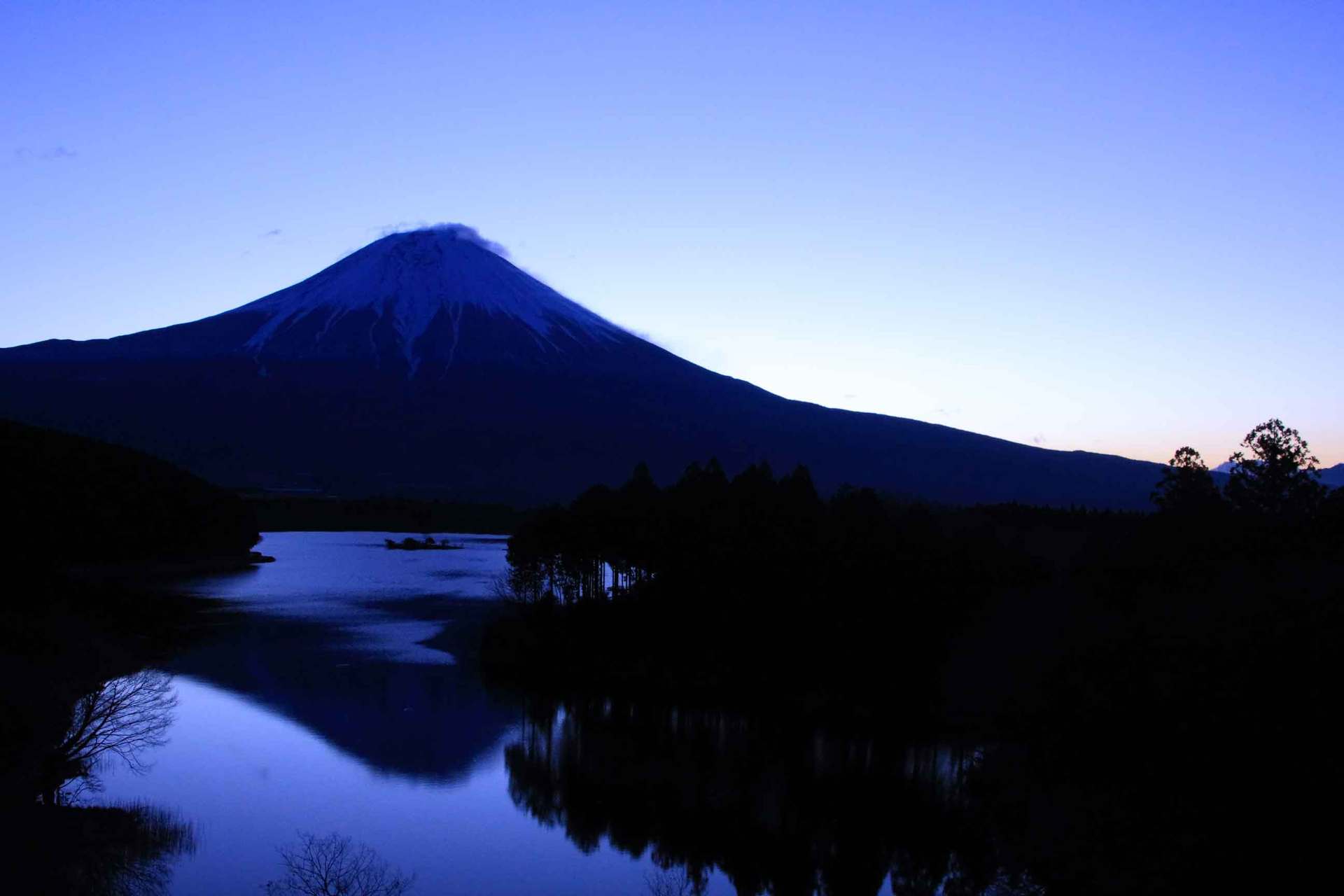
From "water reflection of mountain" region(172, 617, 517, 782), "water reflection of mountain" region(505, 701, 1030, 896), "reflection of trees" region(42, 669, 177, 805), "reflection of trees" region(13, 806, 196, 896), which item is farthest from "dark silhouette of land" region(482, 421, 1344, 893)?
"reflection of trees" region(42, 669, 177, 805)

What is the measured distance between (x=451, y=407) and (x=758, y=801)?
310 feet

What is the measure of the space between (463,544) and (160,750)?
148 ft

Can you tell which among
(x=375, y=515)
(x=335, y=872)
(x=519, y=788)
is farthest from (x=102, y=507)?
(x=375, y=515)

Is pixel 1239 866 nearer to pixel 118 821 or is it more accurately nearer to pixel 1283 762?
pixel 1283 762

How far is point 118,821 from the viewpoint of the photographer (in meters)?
12.3

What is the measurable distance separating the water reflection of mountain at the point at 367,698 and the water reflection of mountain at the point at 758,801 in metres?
0.89

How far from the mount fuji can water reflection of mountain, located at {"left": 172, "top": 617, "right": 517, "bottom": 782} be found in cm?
6273

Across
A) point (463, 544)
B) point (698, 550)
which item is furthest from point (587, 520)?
point (463, 544)

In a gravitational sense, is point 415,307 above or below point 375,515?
above

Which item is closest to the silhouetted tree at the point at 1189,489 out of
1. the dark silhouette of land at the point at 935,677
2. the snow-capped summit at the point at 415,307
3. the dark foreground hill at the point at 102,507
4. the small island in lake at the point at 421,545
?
the dark silhouette of land at the point at 935,677

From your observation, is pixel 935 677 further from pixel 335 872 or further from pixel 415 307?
pixel 415 307

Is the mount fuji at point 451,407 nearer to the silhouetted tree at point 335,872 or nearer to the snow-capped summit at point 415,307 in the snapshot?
the snow-capped summit at point 415,307

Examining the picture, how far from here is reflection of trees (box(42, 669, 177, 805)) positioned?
12992mm

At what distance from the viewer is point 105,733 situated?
45.2 feet
